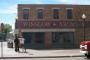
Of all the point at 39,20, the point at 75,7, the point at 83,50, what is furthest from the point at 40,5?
the point at 83,50

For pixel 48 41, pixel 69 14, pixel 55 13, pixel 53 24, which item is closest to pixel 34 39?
pixel 48 41

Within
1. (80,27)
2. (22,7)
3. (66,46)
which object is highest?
(22,7)

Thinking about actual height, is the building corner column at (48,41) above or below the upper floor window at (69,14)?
below

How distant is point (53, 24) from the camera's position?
49844 mm

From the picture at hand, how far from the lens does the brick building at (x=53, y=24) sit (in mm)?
49531

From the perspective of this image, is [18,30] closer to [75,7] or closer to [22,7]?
[22,7]

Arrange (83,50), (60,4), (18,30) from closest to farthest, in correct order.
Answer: (83,50)
(18,30)
(60,4)

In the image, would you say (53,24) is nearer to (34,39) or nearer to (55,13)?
(55,13)

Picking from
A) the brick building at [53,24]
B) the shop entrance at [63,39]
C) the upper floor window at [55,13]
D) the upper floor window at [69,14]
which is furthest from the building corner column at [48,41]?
the upper floor window at [69,14]

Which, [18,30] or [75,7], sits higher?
[75,7]

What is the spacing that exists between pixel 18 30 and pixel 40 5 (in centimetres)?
580

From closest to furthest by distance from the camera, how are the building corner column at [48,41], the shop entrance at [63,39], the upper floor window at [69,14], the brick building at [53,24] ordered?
the brick building at [53,24] → the building corner column at [48,41] → the shop entrance at [63,39] → the upper floor window at [69,14]

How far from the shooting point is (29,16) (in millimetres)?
49906

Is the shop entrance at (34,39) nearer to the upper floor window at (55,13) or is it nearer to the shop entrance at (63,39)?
the shop entrance at (63,39)
